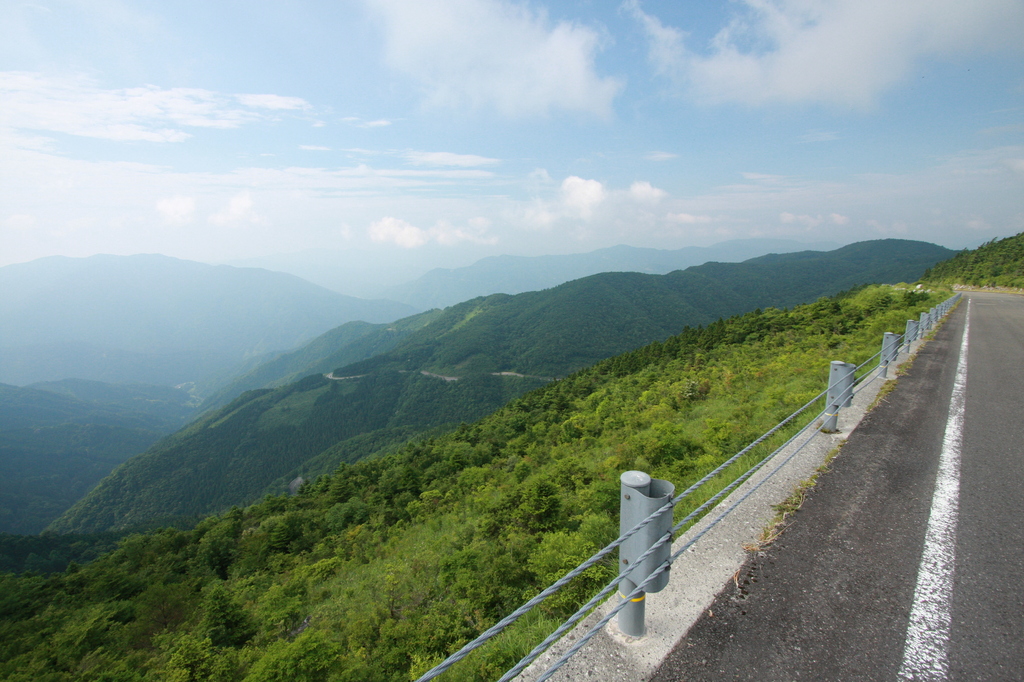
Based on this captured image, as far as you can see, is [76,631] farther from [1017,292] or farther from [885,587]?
[1017,292]

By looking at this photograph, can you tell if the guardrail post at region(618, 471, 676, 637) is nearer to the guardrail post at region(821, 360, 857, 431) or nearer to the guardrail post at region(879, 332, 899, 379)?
the guardrail post at region(821, 360, 857, 431)

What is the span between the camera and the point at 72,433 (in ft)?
597

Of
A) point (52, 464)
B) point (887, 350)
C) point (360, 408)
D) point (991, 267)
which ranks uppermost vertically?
point (991, 267)

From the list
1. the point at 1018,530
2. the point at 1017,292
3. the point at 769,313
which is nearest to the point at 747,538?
the point at 1018,530

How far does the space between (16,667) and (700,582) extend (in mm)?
16903

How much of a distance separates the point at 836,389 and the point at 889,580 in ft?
14.3

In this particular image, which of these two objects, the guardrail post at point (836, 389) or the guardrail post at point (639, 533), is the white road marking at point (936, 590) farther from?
the guardrail post at point (639, 533)

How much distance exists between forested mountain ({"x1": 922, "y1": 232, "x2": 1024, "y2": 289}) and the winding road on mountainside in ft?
175

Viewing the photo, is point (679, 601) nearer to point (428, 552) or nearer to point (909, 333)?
point (428, 552)

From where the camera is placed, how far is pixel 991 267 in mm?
46938

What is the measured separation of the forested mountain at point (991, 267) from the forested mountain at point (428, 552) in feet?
100

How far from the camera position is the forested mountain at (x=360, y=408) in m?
108

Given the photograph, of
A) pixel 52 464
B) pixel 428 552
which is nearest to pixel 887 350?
pixel 428 552

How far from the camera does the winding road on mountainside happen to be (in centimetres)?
269
